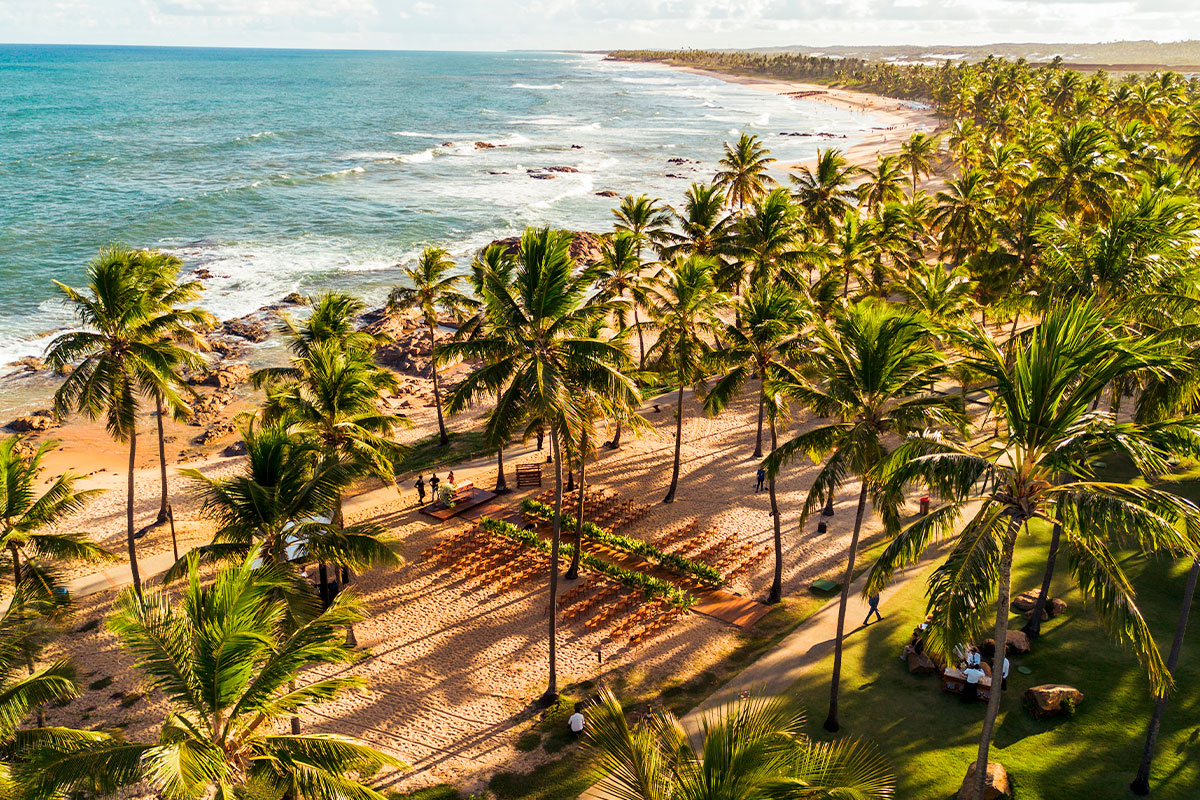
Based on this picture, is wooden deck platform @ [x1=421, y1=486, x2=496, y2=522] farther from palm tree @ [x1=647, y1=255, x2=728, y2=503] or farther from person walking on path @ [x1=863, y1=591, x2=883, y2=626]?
person walking on path @ [x1=863, y1=591, x2=883, y2=626]

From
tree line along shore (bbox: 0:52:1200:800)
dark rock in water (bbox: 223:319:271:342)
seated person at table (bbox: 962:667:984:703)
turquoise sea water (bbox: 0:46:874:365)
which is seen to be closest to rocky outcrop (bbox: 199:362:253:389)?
dark rock in water (bbox: 223:319:271:342)

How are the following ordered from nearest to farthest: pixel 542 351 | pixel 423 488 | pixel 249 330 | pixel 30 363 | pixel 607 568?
pixel 542 351 → pixel 607 568 → pixel 423 488 → pixel 30 363 → pixel 249 330

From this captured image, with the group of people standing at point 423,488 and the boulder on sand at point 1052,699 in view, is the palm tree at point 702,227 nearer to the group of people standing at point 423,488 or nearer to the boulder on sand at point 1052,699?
the group of people standing at point 423,488

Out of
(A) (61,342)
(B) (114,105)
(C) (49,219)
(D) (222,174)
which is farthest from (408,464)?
(B) (114,105)

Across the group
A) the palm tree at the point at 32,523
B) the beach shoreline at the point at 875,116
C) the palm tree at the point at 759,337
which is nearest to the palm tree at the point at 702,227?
the palm tree at the point at 759,337

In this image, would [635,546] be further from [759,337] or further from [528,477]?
[759,337]

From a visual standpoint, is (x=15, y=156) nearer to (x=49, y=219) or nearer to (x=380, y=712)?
(x=49, y=219)

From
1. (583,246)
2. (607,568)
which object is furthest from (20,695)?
(583,246)
